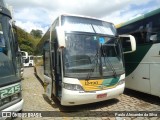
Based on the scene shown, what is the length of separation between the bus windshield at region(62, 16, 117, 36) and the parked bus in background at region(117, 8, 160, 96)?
1.13 meters

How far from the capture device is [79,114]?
19.7ft

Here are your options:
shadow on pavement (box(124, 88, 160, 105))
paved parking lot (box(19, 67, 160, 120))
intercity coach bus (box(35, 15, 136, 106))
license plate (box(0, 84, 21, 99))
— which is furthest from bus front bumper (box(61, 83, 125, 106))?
shadow on pavement (box(124, 88, 160, 105))

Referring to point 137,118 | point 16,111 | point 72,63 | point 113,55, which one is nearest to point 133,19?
point 113,55

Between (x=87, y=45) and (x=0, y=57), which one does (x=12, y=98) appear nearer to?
(x=0, y=57)

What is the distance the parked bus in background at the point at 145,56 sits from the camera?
659 cm

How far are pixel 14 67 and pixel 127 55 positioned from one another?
5306mm

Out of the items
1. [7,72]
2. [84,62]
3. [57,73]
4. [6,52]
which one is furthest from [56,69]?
[7,72]

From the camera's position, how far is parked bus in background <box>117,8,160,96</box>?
6586 mm

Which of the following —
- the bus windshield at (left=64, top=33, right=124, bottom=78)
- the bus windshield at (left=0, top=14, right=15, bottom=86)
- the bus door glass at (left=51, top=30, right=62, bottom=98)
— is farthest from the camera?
the bus door glass at (left=51, top=30, right=62, bottom=98)

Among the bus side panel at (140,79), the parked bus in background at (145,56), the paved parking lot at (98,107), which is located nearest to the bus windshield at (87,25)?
the parked bus in background at (145,56)

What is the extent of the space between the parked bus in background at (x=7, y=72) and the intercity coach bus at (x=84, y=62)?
4.70ft

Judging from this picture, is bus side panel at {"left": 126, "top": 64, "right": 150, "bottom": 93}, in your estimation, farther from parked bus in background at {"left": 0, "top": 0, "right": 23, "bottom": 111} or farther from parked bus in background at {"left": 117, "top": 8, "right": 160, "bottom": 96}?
parked bus in background at {"left": 0, "top": 0, "right": 23, "bottom": 111}

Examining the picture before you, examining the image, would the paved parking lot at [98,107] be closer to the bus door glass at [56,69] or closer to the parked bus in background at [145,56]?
the parked bus in background at [145,56]

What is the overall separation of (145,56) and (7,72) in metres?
4.95
